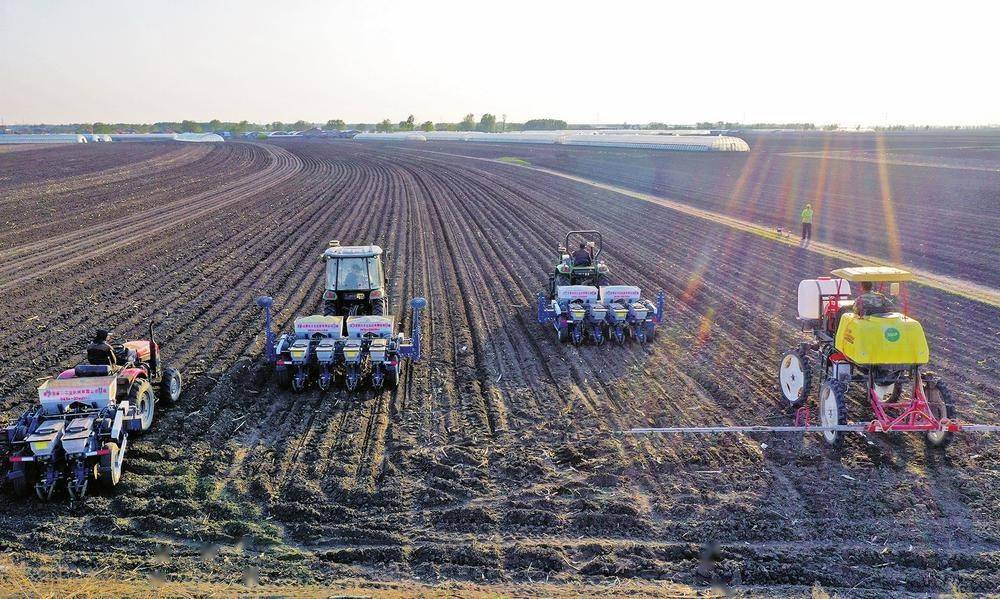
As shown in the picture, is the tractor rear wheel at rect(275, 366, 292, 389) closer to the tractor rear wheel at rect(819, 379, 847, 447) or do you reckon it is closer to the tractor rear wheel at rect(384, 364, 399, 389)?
the tractor rear wheel at rect(384, 364, 399, 389)

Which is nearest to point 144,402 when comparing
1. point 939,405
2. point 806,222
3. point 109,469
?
point 109,469

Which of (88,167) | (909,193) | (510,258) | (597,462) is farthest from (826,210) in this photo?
(88,167)

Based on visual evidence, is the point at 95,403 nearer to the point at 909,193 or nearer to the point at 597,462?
the point at 597,462

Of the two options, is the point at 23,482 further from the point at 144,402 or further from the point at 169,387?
the point at 169,387

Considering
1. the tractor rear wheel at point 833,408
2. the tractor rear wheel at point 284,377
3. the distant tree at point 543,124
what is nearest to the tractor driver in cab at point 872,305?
the tractor rear wheel at point 833,408

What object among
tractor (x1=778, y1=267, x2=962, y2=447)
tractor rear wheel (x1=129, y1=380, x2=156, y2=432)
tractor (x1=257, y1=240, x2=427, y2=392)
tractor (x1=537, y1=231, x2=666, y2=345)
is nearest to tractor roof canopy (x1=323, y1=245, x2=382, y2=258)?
tractor (x1=257, y1=240, x2=427, y2=392)

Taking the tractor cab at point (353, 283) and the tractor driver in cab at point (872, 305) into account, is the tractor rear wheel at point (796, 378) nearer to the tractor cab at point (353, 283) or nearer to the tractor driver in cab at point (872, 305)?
the tractor driver in cab at point (872, 305)

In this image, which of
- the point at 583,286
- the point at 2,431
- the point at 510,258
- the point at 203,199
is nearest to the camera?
the point at 2,431
